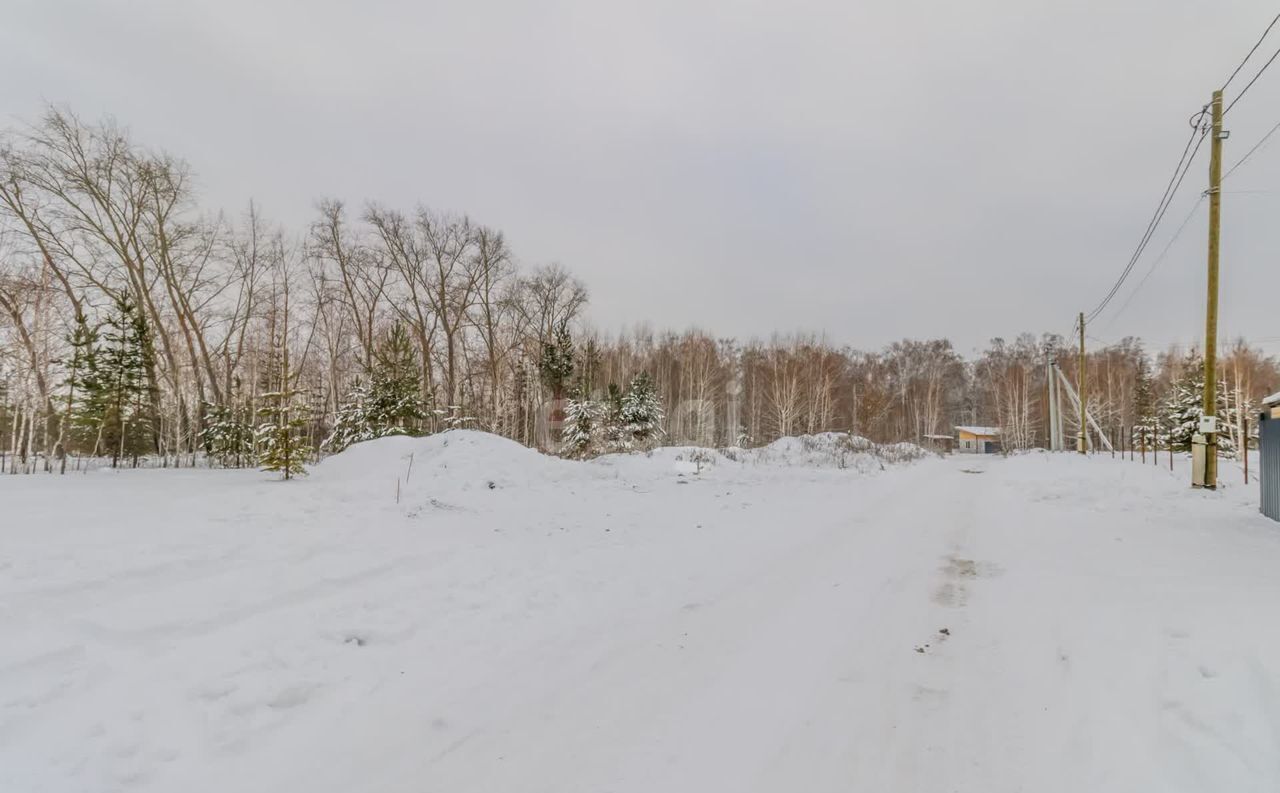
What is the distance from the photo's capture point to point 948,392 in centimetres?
6238

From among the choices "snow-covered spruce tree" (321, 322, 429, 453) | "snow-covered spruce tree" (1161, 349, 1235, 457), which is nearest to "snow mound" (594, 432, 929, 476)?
"snow-covered spruce tree" (321, 322, 429, 453)

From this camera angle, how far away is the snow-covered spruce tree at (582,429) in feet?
80.7

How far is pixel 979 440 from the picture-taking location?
2064 inches

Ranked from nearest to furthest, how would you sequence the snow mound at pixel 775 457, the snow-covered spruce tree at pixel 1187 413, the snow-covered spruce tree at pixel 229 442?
the snow mound at pixel 775 457 < the snow-covered spruce tree at pixel 229 442 < the snow-covered spruce tree at pixel 1187 413

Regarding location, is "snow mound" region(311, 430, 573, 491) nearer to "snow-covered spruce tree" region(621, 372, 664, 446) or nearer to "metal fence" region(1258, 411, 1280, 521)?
"metal fence" region(1258, 411, 1280, 521)

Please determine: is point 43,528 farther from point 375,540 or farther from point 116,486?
point 116,486

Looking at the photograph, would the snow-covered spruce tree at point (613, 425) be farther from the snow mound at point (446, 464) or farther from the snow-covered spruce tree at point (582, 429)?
the snow mound at point (446, 464)

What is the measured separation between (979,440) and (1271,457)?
52.5 meters

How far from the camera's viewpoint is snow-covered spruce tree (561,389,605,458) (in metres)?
24.6

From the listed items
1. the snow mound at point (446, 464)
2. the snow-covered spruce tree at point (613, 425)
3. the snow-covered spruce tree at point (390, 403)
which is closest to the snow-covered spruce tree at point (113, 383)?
the snow-covered spruce tree at point (390, 403)

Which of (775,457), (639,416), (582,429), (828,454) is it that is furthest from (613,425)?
(828,454)

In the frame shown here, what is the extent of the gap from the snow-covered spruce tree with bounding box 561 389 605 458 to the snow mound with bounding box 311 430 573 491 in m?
11.7

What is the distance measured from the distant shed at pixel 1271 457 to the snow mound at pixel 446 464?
11867mm

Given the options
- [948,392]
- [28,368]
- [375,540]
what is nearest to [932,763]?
[375,540]
